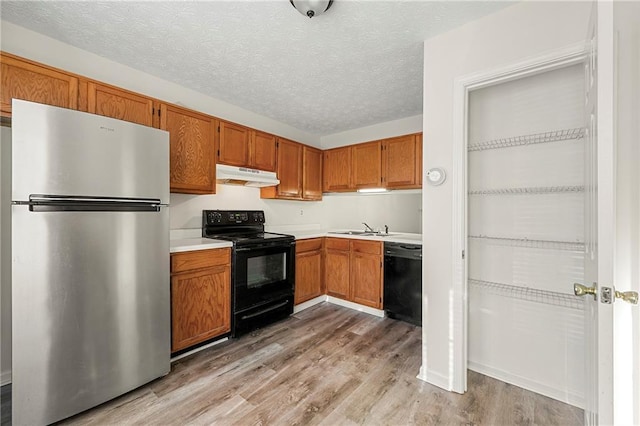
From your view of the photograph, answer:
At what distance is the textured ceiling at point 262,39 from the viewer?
1.66 m

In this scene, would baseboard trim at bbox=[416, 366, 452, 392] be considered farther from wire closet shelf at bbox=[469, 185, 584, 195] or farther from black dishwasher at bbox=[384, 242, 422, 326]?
wire closet shelf at bbox=[469, 185, 584, 195]

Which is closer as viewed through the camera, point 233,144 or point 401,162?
point 233,144

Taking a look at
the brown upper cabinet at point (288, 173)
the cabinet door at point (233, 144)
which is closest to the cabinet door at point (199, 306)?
the cabinet door at point (233, 144)

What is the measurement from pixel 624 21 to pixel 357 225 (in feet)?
10.5

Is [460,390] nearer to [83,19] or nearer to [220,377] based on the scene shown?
[220,377]

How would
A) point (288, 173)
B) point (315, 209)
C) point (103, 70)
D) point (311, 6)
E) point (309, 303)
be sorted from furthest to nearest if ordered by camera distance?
point (315, 209) < point (288, 173) < point (309, 303) < point (103, 70) < point (311, 6)

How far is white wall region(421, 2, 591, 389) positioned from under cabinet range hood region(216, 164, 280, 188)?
1.80m

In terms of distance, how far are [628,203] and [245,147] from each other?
9.83 feet

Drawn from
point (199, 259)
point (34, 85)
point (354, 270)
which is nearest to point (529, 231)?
point (354, 270)

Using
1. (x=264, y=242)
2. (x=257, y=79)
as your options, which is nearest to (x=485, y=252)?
(x=264, y=242)

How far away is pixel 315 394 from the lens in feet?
6.00

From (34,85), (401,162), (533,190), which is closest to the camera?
(34,85)

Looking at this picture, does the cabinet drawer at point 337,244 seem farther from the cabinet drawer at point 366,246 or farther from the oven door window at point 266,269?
the oven door window at point 266,269

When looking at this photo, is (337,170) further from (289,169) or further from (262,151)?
(262,151)
